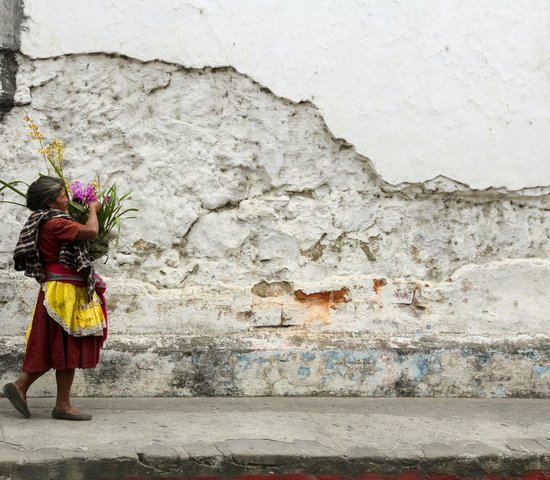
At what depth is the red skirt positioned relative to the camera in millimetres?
3895

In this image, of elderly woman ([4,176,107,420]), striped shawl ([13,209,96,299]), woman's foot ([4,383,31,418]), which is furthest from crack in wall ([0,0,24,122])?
woman's foot ([4,383,31,418])

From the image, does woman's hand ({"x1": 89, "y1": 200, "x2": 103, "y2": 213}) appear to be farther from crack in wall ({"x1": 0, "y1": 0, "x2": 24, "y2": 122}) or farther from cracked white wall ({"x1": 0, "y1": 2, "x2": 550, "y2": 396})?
Result: crack in wall ({"x1": 0, "y1": 0, "x2": 24, "y2": 122})

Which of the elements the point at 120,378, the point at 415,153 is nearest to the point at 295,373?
the point at 120,378

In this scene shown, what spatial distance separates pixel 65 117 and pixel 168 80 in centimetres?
62

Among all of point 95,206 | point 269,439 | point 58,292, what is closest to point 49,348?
point 58,292

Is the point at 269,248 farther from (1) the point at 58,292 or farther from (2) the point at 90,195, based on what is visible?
(1) the point at 58,292

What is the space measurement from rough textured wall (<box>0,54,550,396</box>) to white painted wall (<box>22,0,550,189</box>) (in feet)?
0.35

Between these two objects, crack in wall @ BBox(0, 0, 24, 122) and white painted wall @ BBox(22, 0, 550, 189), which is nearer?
crack in wall @ BBox(0, 0, 24, 122)

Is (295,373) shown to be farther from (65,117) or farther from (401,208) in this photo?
(65,117)

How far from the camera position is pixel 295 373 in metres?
4.76

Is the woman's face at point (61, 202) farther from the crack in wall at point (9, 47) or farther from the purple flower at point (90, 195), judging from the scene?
the crack in wall at point (9, 47)

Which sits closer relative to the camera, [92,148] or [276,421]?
[276,421]

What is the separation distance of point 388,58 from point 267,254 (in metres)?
1.37

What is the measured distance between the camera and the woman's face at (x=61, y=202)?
3.96 meters
